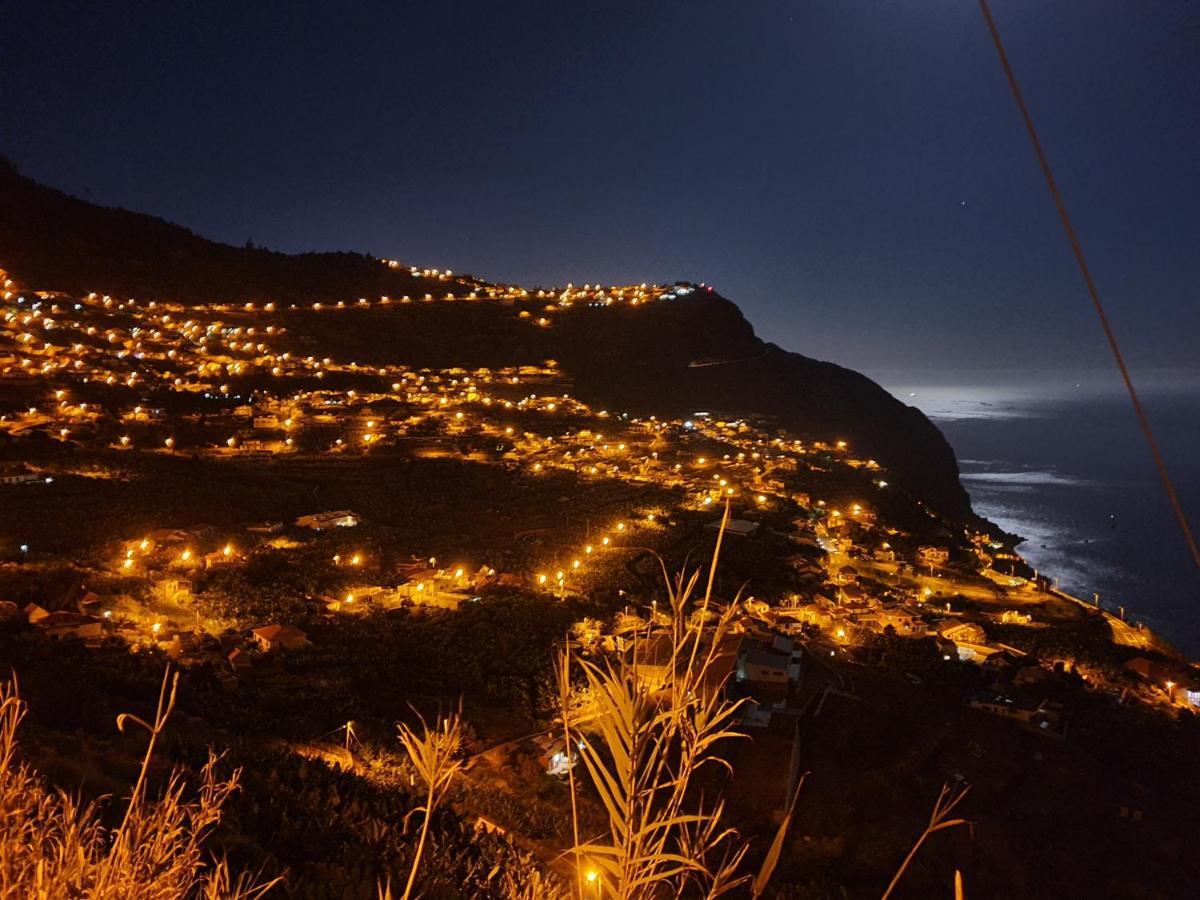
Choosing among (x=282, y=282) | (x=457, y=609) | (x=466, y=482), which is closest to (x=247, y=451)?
(x=466, y=482)

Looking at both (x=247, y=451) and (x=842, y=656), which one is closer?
(x=842, y=656)

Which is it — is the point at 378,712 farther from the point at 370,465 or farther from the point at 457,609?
the point at 370,465

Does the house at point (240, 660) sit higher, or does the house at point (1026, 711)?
the house at point (1026, 711)

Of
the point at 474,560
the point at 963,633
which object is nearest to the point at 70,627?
the point at 474,560

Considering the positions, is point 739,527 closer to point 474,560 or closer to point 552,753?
point 474,560

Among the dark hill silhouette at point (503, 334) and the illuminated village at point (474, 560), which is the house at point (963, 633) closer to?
the illuminated village at point (474, 560)

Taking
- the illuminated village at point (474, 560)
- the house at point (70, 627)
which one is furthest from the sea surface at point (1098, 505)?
the house at point (70, 627)

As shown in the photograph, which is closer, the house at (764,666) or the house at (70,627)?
the house at (70,627)
